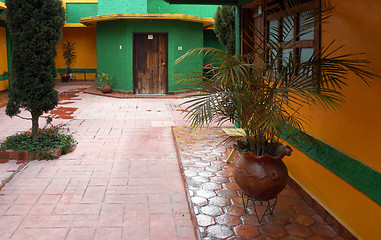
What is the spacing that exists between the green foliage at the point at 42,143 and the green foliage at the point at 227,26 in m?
4.13

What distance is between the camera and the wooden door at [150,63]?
12852mm

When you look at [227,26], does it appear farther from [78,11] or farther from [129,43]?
[78,11]

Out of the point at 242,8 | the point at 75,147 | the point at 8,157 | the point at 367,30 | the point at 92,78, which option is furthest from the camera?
the point at 92,78

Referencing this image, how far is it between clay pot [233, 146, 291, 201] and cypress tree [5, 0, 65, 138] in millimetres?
3913

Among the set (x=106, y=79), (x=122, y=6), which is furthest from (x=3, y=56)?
(x=122, y=6)

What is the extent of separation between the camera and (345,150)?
3.21 meters

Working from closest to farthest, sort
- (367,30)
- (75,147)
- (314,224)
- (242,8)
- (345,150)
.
Result: 1. (367,30)
2. (345,150)
3. (314,224)
4. (75,147)
5. (242,8)

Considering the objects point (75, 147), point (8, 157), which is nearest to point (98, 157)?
point (75, 147)

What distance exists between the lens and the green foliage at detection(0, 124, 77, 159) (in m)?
5.76

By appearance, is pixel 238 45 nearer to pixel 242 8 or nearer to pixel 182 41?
pixel 242 8

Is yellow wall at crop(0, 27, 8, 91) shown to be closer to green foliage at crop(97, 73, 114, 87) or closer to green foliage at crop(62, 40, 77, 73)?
green foliage at crop(97, 73, 114, 87)

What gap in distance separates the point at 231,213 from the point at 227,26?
580cm

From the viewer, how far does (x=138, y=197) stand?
4.36m

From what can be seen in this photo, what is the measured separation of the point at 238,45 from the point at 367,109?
450 centimetres
